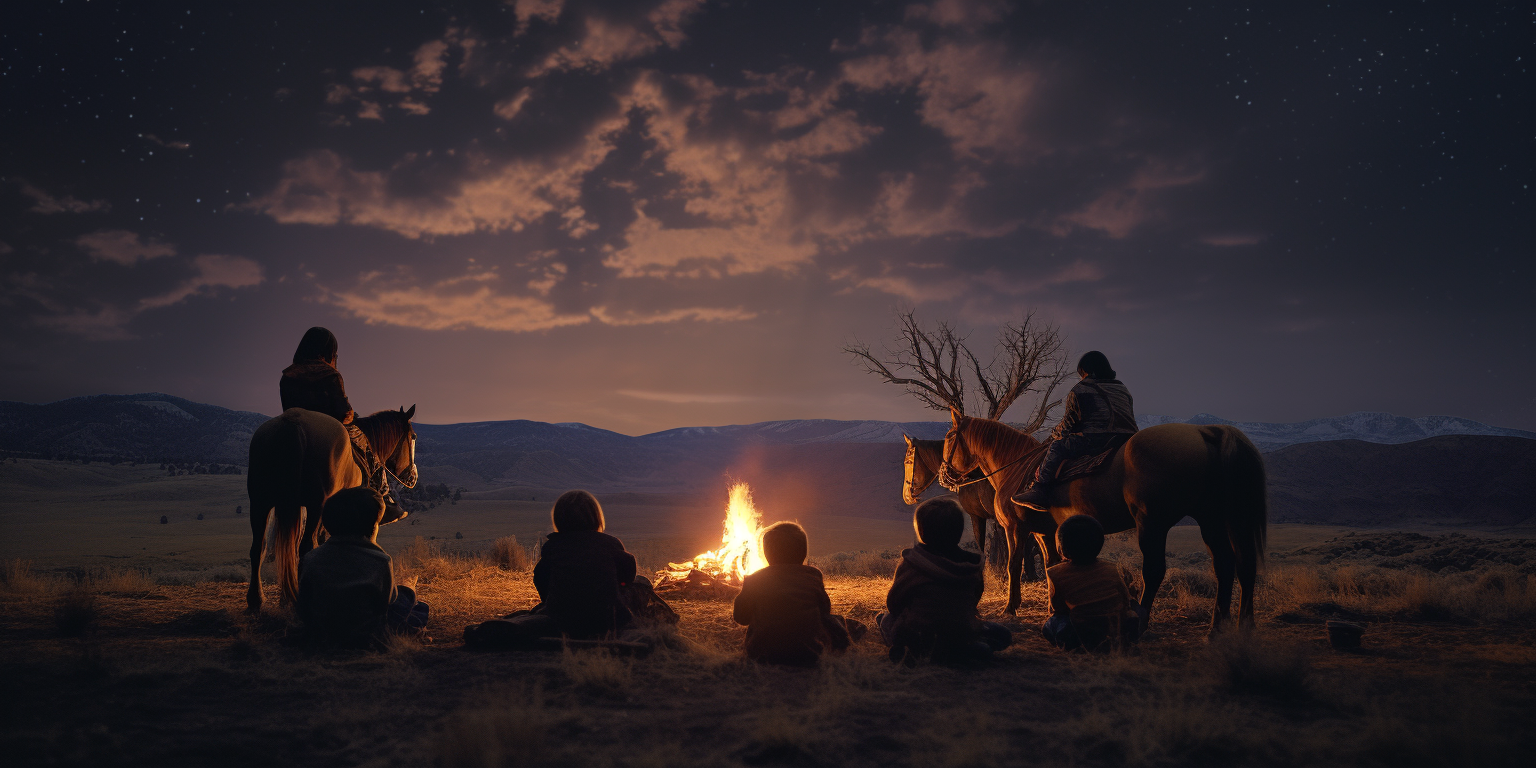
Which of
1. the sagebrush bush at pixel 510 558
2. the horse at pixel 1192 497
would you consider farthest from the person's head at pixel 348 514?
the sagebrush bush at pixel 510 558

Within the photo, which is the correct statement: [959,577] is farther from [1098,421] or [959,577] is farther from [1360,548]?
[1360,548]

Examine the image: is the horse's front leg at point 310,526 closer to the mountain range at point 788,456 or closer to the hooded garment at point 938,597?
the hooded garment at point 938,597

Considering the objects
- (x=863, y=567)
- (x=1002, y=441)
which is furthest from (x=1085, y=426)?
(x=863, y=567)

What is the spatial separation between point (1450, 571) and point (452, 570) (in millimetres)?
21035

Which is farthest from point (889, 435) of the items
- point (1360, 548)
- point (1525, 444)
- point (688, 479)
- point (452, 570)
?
point (452, 570)

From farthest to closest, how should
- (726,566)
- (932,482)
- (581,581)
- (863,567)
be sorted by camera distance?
(863,567), (726,566), (932,482), (581,581)

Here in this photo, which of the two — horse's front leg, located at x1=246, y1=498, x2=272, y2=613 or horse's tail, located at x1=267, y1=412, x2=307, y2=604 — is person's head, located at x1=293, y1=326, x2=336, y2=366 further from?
horse's front leg, located at x1=246, y1=498, x2=272, y2=613

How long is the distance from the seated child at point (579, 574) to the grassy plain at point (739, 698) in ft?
1.39

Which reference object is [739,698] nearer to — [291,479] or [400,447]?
[291,479]

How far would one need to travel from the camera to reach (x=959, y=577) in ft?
19.0

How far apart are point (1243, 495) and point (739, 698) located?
5.33 meters

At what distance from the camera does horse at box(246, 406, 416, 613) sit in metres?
7.01

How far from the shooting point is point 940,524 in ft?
19.4

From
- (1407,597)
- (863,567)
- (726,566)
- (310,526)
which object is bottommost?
(863,567)
